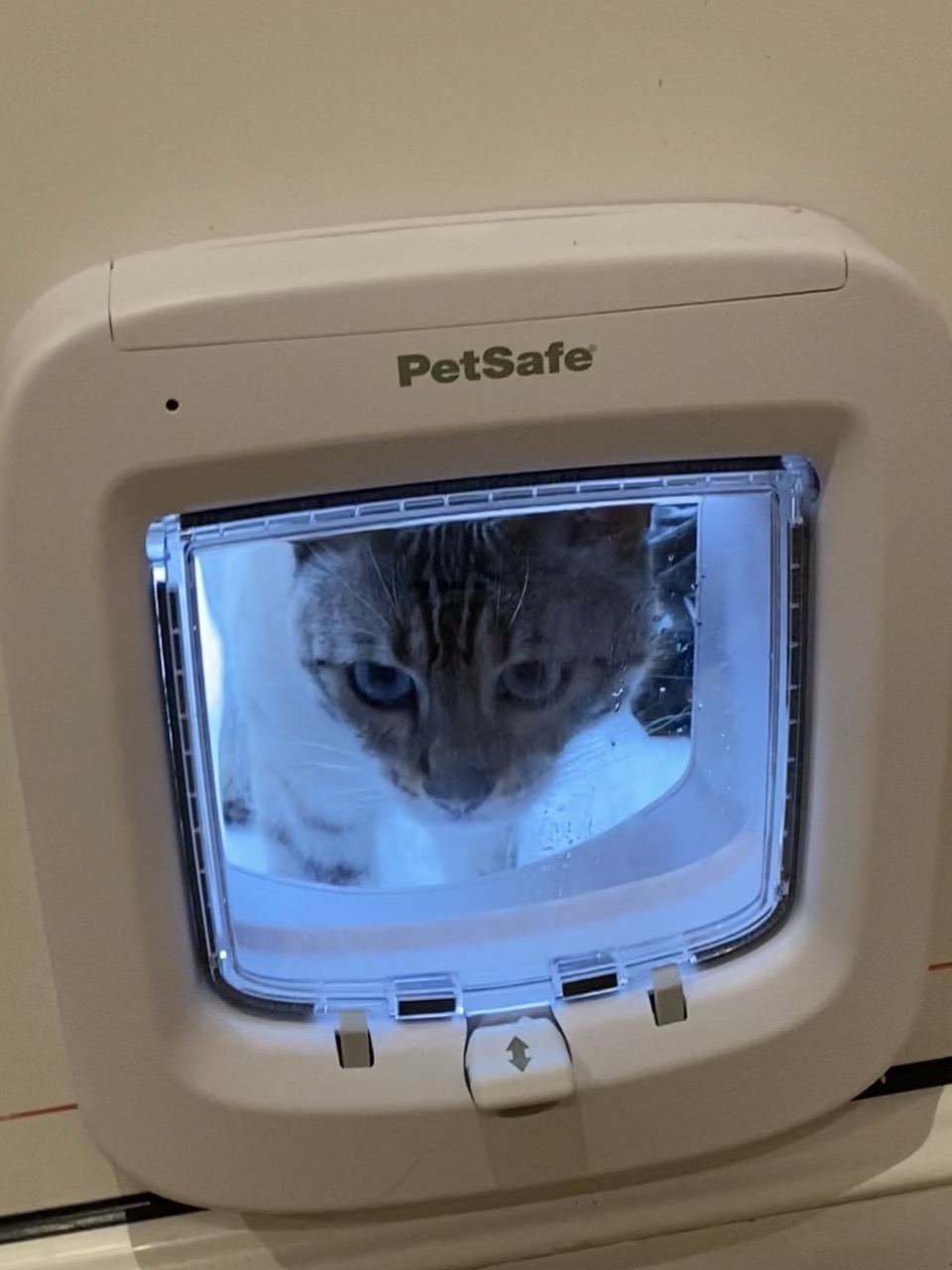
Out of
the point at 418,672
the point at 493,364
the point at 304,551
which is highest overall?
the point at 493,364

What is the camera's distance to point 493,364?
432 millimetres

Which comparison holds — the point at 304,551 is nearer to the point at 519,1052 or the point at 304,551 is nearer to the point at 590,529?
the point at 590,529

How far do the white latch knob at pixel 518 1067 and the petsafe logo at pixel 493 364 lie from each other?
0.31 m

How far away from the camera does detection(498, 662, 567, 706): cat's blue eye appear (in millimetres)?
749

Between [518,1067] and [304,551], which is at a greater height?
[304,551]

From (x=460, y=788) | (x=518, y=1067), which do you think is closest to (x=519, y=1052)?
(x=518, y=1067)

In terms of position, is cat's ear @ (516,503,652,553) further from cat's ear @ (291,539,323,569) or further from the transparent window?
cat's ear @ (291,539,323,569)

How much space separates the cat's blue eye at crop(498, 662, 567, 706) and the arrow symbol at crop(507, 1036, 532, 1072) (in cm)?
24

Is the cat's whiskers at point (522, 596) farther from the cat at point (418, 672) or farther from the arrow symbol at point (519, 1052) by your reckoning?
the arrow symbol at point (519, 1052)

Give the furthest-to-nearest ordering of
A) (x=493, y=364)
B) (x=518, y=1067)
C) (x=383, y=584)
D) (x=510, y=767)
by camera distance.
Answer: (x=510, y=767) → (x=383, y=584) → (x=518, y=1067) → (x=493, y=364)

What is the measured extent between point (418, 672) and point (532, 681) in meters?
0.07

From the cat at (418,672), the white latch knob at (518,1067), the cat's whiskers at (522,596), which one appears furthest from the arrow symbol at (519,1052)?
the cat's whiskers at (522,596)

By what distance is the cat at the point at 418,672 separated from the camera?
62cm

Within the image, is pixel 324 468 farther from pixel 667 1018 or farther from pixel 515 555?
pixel 667 1018
